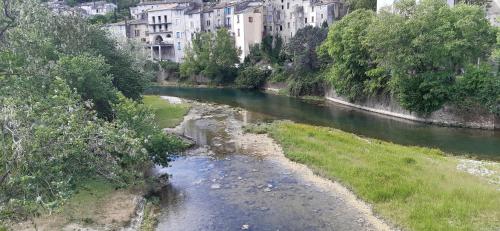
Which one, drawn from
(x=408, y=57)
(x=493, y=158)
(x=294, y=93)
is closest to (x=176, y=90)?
(x=294, y=93)

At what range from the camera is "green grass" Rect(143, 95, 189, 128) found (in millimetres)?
50094

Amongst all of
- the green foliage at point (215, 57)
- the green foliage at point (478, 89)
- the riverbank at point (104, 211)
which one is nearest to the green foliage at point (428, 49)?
the green foliage at point (478, 89)

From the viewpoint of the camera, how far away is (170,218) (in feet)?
78.4

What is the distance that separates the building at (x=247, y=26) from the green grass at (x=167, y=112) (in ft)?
93.0

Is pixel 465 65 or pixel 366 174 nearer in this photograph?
pixel 366 174

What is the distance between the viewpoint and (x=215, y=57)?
90.6 m

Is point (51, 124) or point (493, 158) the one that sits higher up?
point (51, 124)

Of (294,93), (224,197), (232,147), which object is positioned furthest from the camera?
(294,93)

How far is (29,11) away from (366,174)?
2122 cm

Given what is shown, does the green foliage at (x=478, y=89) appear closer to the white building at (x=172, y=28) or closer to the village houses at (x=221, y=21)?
the village houses at (x=221, y=21)

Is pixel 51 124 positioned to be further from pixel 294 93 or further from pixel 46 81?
pixel 294 93

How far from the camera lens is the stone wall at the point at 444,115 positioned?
150ft

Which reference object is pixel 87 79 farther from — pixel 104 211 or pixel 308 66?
pixel 308 66

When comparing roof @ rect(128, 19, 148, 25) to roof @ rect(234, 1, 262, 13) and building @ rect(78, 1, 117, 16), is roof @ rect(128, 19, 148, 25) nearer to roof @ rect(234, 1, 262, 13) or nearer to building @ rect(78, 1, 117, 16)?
building @ rect(78, 1, 117, 16)
